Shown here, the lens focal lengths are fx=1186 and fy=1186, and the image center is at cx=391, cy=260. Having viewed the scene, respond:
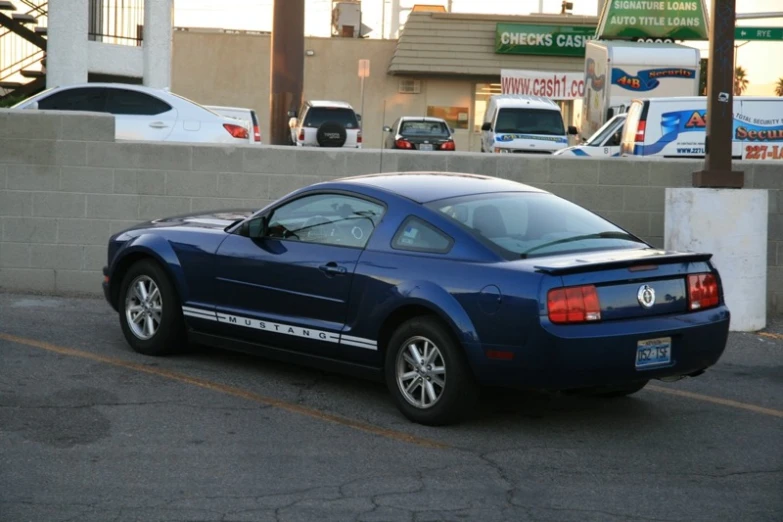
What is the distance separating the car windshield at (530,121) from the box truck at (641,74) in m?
1.06

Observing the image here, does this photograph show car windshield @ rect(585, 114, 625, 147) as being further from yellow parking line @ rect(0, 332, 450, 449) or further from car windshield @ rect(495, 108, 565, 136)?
yellow parking line @ rect(0, 332, 450, 449)

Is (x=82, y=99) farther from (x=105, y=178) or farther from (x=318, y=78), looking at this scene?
(x=318, y=78)

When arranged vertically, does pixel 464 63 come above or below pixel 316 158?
above

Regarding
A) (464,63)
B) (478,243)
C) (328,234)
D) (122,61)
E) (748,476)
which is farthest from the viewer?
(464,63)

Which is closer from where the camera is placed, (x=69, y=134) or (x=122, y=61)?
(x=69, y=134)

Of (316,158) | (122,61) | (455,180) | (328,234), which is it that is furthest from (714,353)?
(122,61)

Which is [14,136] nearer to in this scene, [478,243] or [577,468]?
[478,243]

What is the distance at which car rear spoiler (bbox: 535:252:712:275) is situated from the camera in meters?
6.54

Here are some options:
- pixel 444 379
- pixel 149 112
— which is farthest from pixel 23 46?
pixel 444 379

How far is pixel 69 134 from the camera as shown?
12.1 meters

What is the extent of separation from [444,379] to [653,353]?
1.20 m

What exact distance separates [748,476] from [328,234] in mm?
3073

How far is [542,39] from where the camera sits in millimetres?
44031
